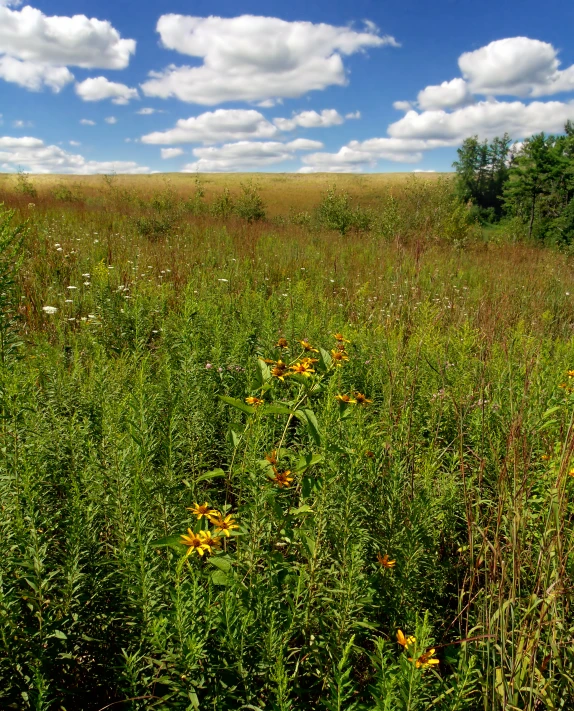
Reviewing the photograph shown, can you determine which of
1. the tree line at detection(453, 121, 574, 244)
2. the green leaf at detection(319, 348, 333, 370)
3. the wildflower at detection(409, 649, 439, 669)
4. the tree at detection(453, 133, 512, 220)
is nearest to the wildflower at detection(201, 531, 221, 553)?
the wildflower at detection(409, 649, 439, 669)

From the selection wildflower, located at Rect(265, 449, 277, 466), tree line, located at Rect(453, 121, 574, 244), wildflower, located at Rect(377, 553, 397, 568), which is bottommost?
wildflower, located at Rect(377, 553, 397, 568)

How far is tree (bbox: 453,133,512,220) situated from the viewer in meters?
43.1

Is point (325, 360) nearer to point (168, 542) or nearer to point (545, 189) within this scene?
point (168, 542)

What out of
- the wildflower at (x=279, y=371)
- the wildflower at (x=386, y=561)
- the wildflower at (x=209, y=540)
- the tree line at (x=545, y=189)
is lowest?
the wildflower at (x=386, y=561)

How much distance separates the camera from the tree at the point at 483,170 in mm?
43094

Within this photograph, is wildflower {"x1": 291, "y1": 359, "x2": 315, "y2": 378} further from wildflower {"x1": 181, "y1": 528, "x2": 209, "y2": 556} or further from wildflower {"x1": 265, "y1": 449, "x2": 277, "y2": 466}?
wildflower {"x1": 181, "y1": 528, "x2": 209, "y2": 556}

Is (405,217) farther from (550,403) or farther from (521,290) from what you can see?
(550,403)

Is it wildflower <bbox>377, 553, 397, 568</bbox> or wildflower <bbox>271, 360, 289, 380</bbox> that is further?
wildflower <bbox>271, 360, 289, 380</bbox>

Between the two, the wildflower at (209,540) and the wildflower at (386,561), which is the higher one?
the wildflower at (209,540)

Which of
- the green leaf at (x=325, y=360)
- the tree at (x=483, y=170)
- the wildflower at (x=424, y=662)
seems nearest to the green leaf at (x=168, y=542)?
the wildflower at (x=424, y=662)

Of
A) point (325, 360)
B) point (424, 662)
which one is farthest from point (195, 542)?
point (325, 360)

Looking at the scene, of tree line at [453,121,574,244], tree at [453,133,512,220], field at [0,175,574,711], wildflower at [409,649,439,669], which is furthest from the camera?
tree at [453,133,512,220]

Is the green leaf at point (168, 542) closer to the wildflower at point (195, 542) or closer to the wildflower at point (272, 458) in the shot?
the wildflower at point (195, 542)

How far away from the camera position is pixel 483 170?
146 feet
